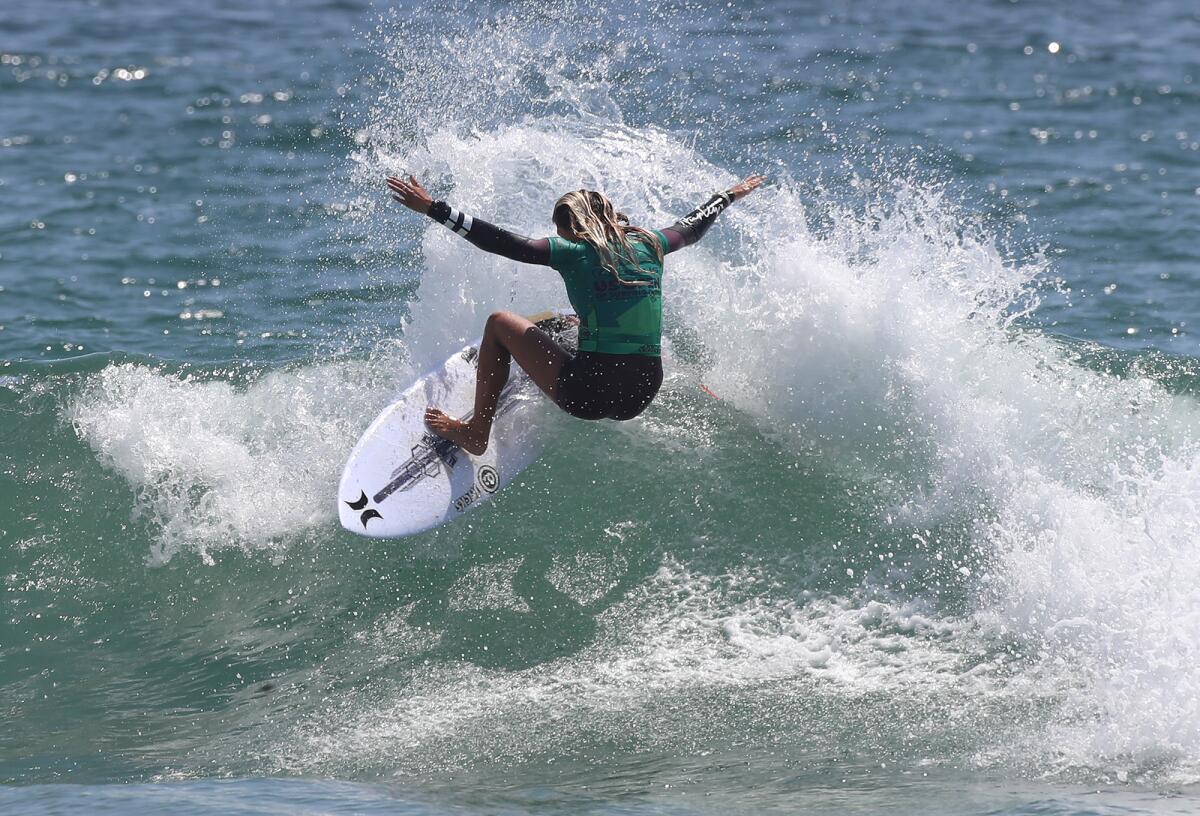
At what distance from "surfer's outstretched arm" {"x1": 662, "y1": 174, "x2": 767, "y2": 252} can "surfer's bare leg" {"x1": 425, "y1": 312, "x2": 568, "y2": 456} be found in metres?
0.93

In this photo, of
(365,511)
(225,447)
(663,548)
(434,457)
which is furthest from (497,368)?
(225,447)

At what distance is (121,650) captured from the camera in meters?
7.78

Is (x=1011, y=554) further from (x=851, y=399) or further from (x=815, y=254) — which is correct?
(x=815, y=254)

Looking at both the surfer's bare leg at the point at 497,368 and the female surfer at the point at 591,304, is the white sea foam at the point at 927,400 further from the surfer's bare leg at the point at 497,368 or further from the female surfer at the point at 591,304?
the female surfer at the point at 591,304

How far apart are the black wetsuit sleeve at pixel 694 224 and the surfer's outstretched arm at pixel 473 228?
3.20ft

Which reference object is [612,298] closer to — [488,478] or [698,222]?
[698,222]

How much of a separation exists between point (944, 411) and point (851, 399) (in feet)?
2.06

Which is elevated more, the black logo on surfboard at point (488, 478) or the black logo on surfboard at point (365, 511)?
the black logo on surfboard at point (488, 478)

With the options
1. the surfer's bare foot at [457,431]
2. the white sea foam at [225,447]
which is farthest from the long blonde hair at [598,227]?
the white sea foam at [225,447]

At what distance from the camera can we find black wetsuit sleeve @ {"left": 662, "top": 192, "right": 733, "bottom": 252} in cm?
769

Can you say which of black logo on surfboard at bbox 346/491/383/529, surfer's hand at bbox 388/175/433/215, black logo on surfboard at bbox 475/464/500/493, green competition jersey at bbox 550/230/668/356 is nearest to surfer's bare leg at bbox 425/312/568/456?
black logo on surfboard at bbox 475/464/500/493

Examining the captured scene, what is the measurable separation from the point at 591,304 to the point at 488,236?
2.42 feet

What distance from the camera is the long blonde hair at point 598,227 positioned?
714 cm

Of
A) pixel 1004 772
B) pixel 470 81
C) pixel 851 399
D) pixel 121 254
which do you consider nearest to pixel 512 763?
pixel 1004 772
